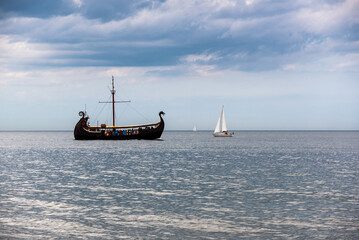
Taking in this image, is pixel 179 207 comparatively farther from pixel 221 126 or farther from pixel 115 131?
pixel 221 126

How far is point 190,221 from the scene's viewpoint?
16609 millimetres

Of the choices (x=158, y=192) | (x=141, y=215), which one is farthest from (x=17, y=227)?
(x=158, y=192)

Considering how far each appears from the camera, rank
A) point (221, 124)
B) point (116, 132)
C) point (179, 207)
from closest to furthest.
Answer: point (179, 207) < point (116, 132) < point (221, 124)

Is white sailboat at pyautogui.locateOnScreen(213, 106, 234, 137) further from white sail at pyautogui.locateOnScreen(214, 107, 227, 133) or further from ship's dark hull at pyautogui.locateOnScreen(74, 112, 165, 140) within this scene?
ship's dark hull at pyautogui.locateOnScreen(74, 112, 165, 140)

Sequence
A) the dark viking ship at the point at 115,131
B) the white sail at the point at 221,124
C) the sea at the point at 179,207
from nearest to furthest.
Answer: the sea at the point at 179,207, the dark viking ship at the point at 115,131, the white sail at the point at 221,124

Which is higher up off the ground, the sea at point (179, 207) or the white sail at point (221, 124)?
the white sail at point (221, 124)

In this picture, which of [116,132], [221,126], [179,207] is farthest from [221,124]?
[179,207]

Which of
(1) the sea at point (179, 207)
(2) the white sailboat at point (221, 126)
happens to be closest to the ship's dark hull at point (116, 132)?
(2) the white sailboat at point (221, 126)

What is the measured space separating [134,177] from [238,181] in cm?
861

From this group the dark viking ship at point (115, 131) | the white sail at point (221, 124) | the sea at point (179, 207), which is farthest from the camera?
the white sail at point (221, 124)

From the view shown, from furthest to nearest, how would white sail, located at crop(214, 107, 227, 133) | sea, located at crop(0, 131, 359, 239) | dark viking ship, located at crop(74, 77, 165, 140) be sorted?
white sail, located at crop(214, 107, 227, 133), dark viking ship, located at crop(74, 77, 165, 140), sea, located at crop(0, 131, 359, 239)

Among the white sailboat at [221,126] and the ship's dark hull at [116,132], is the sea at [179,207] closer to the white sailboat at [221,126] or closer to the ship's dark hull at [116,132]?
the ship's dark hull at [116,132]

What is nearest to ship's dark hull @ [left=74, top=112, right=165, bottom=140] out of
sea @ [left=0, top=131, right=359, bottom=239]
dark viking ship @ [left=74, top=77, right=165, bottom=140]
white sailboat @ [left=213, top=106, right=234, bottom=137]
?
dark viking ship @ [left=74, top=77, right=165, bottom=140]

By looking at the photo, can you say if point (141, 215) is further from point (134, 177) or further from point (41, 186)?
point (134, 177)
